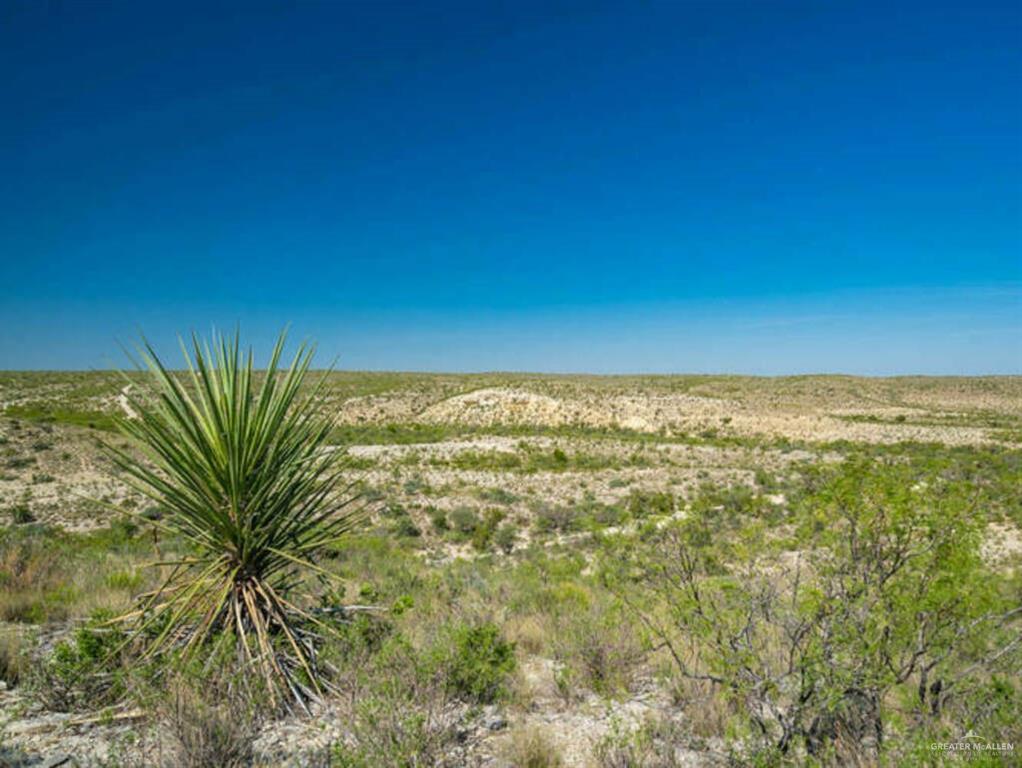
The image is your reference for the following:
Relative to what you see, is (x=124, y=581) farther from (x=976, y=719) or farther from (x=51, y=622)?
(x=976, y=719)

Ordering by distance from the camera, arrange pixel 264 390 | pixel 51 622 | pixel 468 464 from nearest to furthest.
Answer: pixel 264 390 → pixel 51 622 → pixel 468 464

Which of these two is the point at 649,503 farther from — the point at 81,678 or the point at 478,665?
the point at 81,678

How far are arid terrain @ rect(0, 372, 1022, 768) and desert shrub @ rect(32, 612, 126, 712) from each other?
27mm

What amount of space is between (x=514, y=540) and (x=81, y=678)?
34.6 feet

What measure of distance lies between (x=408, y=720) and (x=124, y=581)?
19.1 ft

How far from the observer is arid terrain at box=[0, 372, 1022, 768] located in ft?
12.3

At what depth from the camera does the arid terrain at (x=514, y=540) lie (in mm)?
3756

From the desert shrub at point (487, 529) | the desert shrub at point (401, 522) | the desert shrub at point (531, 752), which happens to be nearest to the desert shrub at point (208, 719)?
the desert shrub at point (531, 752)

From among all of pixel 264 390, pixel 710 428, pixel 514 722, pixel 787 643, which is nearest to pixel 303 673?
pixel 514 722

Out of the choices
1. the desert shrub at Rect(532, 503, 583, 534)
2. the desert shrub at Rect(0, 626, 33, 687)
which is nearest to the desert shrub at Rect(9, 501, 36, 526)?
the desert shrub at Rect(0, 626, 33, 687)

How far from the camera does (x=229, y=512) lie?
4.16m

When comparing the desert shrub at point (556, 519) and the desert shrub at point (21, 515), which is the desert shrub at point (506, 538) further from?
the desert shrub at point (21, 515)

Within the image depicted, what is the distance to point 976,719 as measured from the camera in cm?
362

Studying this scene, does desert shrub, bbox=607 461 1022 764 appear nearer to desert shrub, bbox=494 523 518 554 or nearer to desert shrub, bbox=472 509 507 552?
desert shrub, bbox=494 523 518 554
